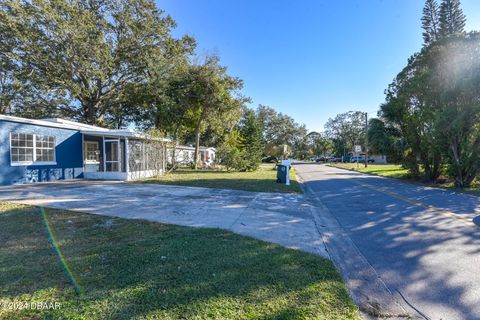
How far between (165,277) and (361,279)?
2727 mm

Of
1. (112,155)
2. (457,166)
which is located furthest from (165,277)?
(457,166)

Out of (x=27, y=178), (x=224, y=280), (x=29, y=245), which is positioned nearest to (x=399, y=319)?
(x=224, y=280)

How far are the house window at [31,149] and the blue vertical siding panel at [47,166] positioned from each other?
0.21 m

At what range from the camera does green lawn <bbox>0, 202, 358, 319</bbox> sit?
274 centimetres

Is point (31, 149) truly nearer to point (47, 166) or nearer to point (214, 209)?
point (47, 166)

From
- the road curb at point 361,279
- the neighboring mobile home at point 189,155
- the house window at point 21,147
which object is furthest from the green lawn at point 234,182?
the neighboring mobile home at point 189,155

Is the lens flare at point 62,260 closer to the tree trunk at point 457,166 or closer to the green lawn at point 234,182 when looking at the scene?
the green lawn at point 234,182

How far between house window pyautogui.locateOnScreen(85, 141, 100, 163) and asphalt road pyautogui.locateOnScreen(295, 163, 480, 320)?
50.5ft

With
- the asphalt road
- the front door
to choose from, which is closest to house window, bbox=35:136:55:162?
the front door

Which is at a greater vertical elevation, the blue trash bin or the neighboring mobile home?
the neighboring mobile home

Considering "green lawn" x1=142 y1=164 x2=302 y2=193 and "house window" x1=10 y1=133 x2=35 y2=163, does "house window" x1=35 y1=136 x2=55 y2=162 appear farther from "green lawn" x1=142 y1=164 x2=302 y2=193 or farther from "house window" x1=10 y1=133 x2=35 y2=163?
"green lawn" x1=142 y1=164 x2=302 y2=193

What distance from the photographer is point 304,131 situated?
81188 millimetres

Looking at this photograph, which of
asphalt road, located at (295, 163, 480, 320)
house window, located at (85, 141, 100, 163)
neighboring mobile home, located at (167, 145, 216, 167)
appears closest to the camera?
asphalt road, located at (295, 163, 480, 320)

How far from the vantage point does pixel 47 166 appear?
1452cm
